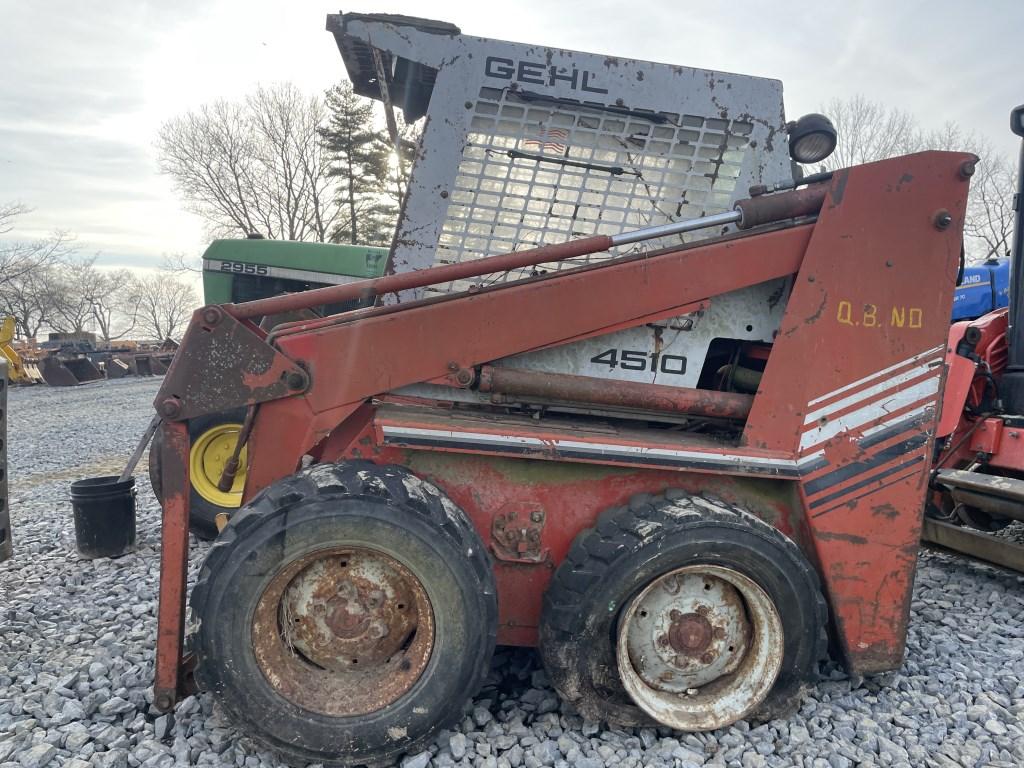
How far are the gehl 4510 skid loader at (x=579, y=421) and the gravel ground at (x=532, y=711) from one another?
14cm

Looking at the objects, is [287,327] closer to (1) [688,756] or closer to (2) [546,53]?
(2) [546,53]

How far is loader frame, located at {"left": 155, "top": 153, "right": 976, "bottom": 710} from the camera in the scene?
269cm

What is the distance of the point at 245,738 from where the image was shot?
2.43 m

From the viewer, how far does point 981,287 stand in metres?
6.68

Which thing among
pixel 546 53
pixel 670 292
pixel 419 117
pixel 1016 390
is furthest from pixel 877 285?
pixel 1016 390

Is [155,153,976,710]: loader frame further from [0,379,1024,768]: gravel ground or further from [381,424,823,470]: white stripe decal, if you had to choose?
[0,379,1024,768]: gravel ground

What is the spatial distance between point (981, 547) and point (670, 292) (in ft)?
9.82

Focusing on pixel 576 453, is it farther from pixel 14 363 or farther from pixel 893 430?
pixel 14 363

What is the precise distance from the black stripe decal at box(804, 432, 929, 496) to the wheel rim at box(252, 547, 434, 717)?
1.60 metres

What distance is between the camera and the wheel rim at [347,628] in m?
2.46

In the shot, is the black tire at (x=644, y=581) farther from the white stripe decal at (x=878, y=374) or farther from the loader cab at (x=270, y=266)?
the loader cab at (x=270, y=266)

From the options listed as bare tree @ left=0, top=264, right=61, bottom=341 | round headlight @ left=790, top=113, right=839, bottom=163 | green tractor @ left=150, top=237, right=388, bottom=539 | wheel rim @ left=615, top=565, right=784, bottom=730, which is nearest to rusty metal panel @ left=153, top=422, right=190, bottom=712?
wheel rim @ left=615, top=565, right=784, bottom=730

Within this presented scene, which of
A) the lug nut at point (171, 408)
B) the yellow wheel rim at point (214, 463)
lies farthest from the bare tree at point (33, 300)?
the lug nut at point (171, 408)

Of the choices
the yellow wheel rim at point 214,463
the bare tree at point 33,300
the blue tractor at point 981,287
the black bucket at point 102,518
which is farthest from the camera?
the bare tree at point 33,300
